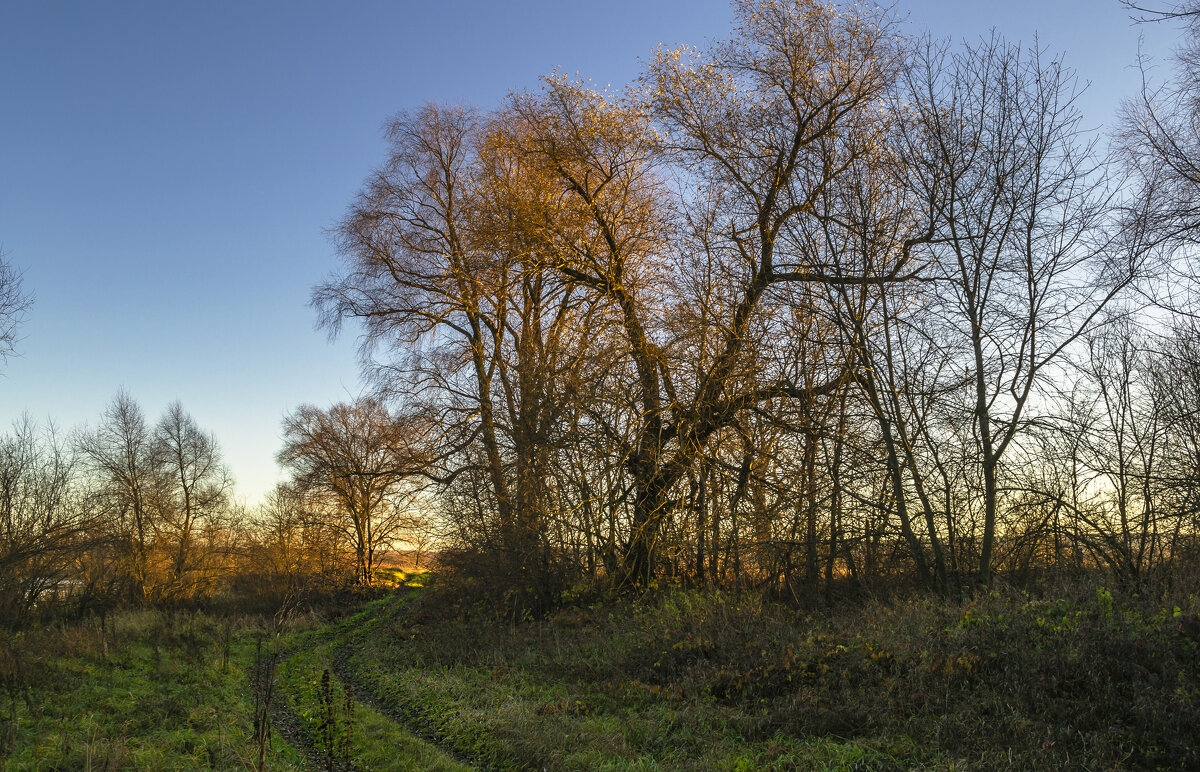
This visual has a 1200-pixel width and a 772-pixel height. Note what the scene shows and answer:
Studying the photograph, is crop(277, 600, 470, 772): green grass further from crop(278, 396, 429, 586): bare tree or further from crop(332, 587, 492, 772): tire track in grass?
crop(278, 396, 429, 586): bare tree

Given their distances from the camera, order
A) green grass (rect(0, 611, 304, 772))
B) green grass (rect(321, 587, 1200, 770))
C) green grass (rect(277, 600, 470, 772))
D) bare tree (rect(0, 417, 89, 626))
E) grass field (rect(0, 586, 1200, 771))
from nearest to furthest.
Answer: green grass (rect(321, 587, 1200, 770))
grass field (rect(0, 586, 1200, 771))
green grass (rect(0, 611, 304, 772))
green grass (rect(277, 600, 470, 772))
bare tree (rect(0, 417, 89, 626))

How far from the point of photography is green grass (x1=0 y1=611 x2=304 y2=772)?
6602 millimetres

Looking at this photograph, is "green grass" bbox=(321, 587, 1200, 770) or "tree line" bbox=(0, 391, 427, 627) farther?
"tree line" bbox=(0, 391, 427, 627)

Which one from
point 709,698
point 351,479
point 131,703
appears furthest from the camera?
point 351,479

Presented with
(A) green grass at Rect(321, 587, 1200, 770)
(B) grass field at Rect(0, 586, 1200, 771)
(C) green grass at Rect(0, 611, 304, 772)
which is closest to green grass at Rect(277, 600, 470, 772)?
(B) grass field at Rect(0, 586, 1200, 771)

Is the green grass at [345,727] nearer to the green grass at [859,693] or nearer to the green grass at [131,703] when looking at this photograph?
the green grass at [859,693]

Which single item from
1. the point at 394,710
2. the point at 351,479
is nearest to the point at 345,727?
the point at 394,710

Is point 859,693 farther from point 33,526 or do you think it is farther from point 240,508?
point 240,508

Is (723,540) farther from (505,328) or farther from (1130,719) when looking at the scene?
(505,328)

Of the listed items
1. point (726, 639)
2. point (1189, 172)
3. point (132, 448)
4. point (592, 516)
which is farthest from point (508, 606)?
point (132, 448)

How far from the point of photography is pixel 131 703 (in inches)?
349

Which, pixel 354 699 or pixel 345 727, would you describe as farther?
pixel 354 699

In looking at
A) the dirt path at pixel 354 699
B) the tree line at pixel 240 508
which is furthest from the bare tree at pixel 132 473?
the dirt path at pixel 354 699

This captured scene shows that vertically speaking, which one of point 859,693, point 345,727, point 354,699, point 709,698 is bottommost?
point 354,699
